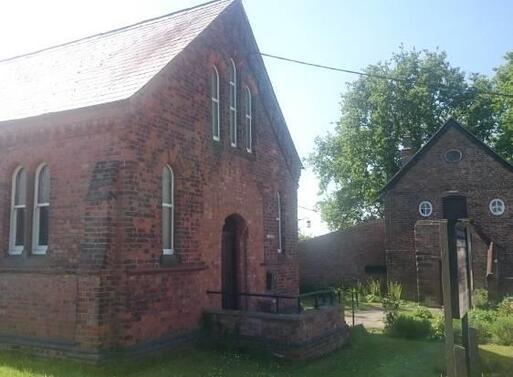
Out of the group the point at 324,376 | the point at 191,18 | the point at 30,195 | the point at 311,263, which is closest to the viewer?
the point at 324,376

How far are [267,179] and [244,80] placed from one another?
308 centimetres

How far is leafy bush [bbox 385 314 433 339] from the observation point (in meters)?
13.5

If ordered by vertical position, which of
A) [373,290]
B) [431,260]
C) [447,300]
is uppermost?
[431,260]

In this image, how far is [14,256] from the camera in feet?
34.8

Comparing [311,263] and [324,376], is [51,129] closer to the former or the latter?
[324,376]

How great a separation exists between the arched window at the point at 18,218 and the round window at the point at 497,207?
21190mm

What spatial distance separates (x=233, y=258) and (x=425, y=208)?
15056mm

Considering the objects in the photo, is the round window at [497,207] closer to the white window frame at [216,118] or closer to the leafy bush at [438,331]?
the leafy bush at [438,331]

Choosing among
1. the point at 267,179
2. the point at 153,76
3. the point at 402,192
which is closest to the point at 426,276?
the point at 402,192

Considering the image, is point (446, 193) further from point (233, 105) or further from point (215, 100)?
point (215, 100)

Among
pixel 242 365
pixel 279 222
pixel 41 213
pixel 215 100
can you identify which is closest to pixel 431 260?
pixel 279 222

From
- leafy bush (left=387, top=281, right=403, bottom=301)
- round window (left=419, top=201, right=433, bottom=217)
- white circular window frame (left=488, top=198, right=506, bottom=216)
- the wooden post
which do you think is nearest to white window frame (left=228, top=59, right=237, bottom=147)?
the wooden post

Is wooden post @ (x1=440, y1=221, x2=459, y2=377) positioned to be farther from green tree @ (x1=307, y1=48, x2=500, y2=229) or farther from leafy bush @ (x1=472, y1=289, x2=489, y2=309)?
green tree @ (x1=307, y1=48, x2=500, y2=229)

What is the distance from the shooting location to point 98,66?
1152 cm
